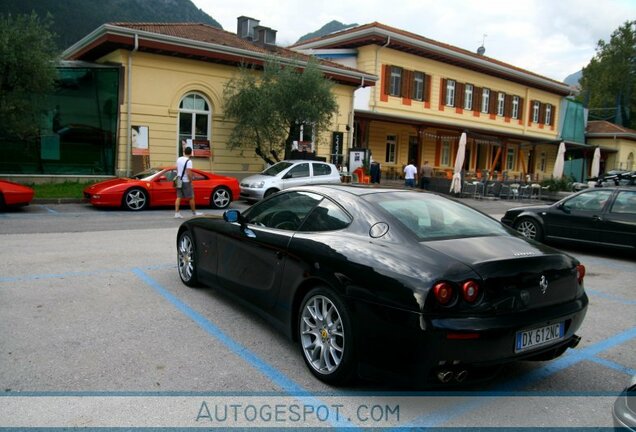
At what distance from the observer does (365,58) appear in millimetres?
29172

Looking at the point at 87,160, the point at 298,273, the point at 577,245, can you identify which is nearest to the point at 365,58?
the point at 87,160

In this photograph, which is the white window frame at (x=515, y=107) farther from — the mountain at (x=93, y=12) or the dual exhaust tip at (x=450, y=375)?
the dual exhaust tip at (x=450, y=375)

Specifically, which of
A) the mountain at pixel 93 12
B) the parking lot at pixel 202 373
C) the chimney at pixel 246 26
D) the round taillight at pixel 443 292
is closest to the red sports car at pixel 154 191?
the parking lot at pixel 202 373

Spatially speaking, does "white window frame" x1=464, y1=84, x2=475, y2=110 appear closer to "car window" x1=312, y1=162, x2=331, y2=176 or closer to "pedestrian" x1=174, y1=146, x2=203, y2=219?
"car window" x1=312, y1=162, x2=331, y2=176

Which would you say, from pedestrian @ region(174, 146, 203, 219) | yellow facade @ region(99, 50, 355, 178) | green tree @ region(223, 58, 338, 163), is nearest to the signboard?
yellow facade @ region(99, 50, 355, 178)

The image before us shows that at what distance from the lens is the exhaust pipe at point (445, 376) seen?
3133 mm

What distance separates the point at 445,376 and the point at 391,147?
2910 centimetres

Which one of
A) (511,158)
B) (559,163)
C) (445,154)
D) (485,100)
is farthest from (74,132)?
(511,158)

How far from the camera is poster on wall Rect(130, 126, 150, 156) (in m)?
18.7

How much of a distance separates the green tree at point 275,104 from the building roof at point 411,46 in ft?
29.2

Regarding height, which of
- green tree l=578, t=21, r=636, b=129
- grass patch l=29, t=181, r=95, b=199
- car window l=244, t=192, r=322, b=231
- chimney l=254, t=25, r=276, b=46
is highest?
green tree l=578, t=21, r=636, b=129

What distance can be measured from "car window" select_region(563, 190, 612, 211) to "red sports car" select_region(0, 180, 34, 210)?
11849 millimetres

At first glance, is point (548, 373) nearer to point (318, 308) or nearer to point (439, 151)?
point (318, 308)

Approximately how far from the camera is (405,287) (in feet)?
10.6
